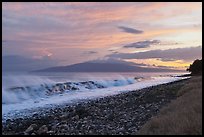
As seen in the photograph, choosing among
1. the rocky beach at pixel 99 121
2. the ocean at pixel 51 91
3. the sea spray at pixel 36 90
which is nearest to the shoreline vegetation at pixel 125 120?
the rocky beach at pixel 99 121

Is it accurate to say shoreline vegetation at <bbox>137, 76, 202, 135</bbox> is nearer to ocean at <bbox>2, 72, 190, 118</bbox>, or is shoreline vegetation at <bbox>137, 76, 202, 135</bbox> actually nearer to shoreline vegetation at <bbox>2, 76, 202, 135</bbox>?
shoreline vegetation at <bbox>2, 76, 202, 135</bbox>

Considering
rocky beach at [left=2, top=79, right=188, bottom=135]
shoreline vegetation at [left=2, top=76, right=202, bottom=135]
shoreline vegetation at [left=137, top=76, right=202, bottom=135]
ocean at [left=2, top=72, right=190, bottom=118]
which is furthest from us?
ocean at [left=2, top=72, right=190, bottom=118]

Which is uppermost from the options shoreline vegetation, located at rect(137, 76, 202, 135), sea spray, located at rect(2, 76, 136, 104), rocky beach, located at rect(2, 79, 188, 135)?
shoreline vegetation, located at rect(137, 76, 202, 135)

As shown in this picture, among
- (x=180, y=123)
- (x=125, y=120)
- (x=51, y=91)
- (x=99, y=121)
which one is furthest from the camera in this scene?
(x=51, y=91)

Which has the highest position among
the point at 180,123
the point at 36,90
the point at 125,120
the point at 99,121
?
the point at 180,123

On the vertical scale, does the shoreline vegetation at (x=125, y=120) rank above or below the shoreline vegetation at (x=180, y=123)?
below

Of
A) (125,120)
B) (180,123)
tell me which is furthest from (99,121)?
(180,123)

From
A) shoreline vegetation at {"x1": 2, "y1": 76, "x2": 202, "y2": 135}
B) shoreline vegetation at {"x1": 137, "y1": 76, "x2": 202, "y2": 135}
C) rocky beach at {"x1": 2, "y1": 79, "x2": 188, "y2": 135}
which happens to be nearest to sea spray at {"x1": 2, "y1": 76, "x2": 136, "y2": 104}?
rocky beach at {"x1": 2, "y1": 79, "x2": 188, "y2": 135}

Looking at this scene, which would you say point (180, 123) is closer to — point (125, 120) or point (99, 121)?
point (125, 120)

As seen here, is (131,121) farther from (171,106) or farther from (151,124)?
(151,124)

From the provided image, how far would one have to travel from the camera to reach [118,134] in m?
14.5

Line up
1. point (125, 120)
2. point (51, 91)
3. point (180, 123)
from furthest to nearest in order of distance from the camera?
point (51, 91), point (125, 120), point (180, 123)

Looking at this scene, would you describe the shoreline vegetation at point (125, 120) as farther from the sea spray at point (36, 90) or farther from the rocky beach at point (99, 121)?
the sea spray at point (36, 90)

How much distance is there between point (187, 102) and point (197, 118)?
13.1 feet
